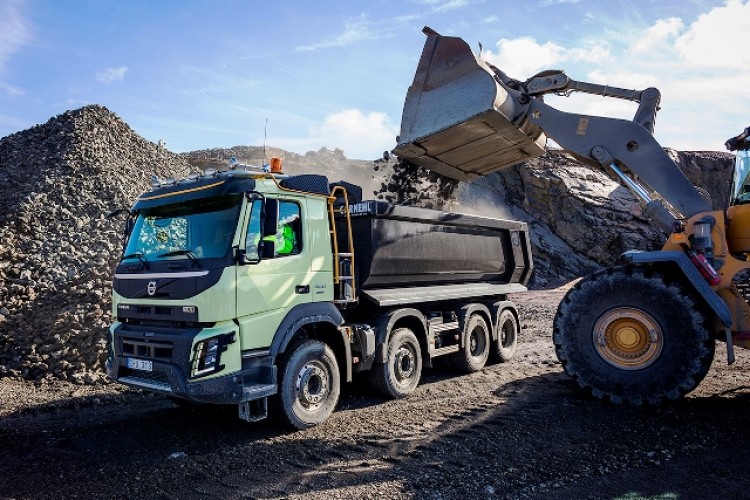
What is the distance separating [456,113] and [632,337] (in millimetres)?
3393

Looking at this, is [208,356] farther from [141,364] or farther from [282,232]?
[282,232]

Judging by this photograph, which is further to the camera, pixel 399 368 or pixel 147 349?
pixel 399 368

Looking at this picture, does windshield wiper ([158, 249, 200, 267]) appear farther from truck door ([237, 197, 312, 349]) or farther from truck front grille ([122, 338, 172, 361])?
truck front grille ([122, 338, 172, 361])

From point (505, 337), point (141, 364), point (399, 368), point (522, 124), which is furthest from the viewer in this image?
point (505, 337)

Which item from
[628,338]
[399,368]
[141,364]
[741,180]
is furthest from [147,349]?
[741,180]

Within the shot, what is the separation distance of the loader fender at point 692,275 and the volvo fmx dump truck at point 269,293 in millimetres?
2701

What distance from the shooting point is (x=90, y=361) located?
27.3 ft

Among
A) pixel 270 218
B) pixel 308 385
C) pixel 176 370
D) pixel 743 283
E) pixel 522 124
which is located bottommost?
pixel 308 385

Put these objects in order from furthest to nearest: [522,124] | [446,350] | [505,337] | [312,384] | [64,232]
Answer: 1. [64,232]
2. [505,337]
3. [446,350]
4. [522,124]
5. [312,384]

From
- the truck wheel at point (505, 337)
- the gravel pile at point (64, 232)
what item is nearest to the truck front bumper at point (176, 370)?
the gravel pile at point (64, 232)

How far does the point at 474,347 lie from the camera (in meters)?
8.75

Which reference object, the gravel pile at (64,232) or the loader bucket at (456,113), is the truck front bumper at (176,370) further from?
the loader bucket at (456,113)

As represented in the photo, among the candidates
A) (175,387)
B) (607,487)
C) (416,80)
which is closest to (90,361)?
(175,387)

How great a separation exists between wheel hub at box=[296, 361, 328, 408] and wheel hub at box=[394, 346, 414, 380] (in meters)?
1.36
